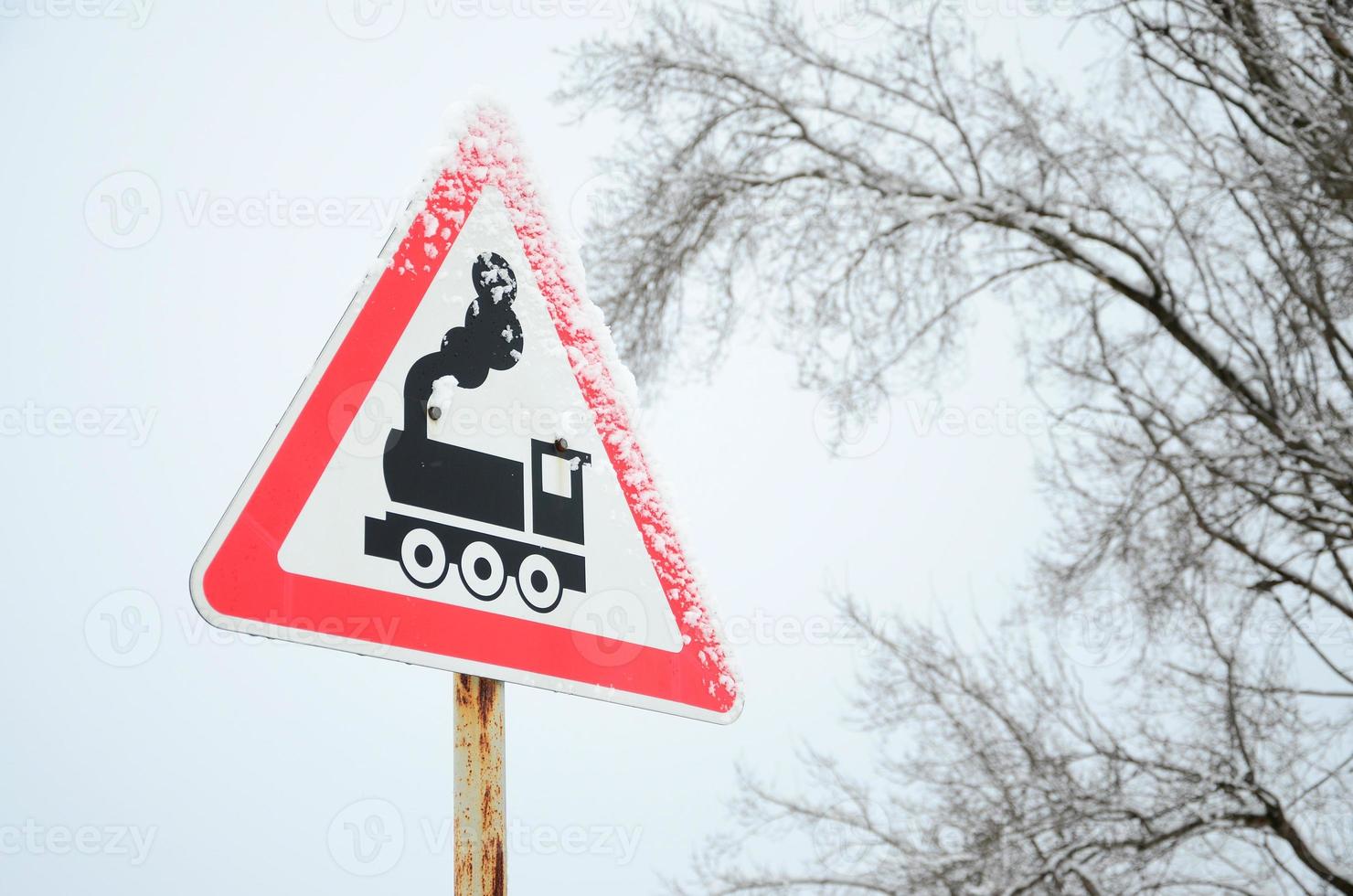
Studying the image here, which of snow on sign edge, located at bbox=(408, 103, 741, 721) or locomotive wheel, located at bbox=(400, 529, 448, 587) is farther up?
snow on sign edge, located at bbox=(408, 103, 741, 721)

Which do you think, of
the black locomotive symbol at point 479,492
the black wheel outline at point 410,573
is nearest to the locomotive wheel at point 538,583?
the black locomotive symbol at point 479,492

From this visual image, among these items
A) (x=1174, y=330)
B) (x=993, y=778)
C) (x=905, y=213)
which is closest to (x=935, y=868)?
(x=993, y=778)

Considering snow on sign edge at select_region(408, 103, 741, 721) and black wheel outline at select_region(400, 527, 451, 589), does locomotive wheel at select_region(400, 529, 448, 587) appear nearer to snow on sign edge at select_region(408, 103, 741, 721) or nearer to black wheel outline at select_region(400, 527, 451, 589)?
black wheel outline at select_region(400, 527, 451, 589)

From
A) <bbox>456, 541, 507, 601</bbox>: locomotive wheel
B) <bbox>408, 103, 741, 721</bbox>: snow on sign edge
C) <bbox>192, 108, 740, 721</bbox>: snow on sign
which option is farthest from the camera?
<bbox>408, 103, 741, 721</bbox>: snow on sign edge

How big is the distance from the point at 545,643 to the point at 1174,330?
4.36 m

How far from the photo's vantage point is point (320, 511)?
1.36 m

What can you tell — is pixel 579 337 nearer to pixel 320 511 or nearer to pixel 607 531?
pixel 607 531

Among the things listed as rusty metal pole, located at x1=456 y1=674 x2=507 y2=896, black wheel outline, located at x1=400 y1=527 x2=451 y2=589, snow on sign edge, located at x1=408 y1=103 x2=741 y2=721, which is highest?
snow on sign edge, located at x1=408 y1=103 x2=741 y2=721

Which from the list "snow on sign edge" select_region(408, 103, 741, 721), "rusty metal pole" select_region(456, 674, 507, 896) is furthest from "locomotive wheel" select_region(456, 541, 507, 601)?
"snow on sign edge" select_region(408, 103, 741, 721)

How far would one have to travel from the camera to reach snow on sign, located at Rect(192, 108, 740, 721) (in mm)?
1336

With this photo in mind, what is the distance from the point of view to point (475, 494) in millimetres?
1485

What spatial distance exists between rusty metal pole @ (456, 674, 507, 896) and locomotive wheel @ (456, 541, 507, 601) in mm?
135

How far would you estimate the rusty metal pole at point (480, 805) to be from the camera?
4.39ft

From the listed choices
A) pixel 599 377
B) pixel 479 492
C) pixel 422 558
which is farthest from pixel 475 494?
pixel 599 377
